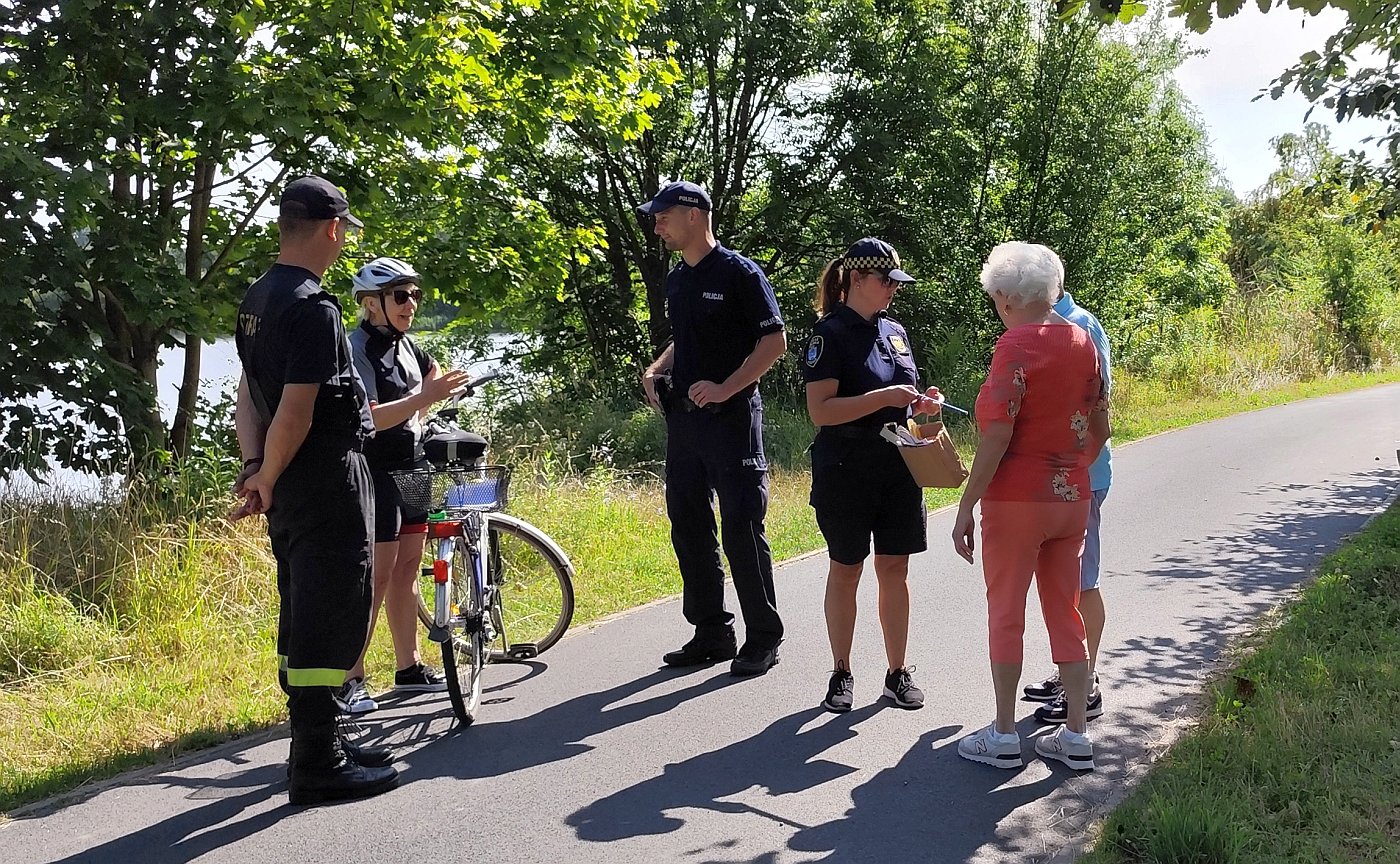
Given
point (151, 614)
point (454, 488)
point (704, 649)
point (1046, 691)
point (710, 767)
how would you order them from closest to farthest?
point (710, 767)
point (1046, 691)
point (454, 488)
point (704, 649)
point (151, 614)

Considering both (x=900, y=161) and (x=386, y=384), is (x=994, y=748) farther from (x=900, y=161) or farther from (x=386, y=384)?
(x=900, y=161)

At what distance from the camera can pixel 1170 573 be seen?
7.71 meters

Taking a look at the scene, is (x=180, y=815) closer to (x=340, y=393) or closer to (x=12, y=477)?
(x=340, y=393)

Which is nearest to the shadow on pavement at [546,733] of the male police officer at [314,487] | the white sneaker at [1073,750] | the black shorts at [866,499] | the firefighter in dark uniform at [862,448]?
the male police officer at [314,487]

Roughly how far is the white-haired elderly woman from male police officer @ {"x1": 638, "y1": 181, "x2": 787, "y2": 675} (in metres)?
1.40

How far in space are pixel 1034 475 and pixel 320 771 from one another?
2.77 meters

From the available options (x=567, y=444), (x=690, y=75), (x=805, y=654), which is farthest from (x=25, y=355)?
(x=690, y=75)

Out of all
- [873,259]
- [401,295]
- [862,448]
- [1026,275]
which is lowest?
[862,448]

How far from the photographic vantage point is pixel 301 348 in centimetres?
409

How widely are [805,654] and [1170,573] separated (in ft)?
9.73

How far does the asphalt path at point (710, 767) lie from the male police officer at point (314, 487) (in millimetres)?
272

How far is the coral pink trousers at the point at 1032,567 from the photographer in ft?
14.1

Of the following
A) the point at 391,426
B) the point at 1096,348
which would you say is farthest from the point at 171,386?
the point at 1096,348

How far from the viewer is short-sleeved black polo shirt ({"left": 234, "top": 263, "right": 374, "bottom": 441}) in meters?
4.10
